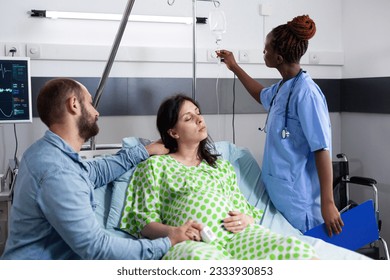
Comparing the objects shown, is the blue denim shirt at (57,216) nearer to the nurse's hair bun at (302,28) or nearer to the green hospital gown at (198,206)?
the green hospital gown at (198,206)

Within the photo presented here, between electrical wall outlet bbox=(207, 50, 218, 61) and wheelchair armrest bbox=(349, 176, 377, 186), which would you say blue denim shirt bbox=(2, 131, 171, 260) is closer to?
wheelchair armrest bbox=(349, 176, 377, 186)

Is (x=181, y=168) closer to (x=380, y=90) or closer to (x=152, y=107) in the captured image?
(x=152, y=107)

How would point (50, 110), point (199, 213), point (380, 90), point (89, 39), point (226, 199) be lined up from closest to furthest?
point (50, 110)
point (199, 213)
point (226, 199)
point (89, 39)
point (380, 90)

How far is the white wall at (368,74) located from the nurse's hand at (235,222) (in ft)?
5.37

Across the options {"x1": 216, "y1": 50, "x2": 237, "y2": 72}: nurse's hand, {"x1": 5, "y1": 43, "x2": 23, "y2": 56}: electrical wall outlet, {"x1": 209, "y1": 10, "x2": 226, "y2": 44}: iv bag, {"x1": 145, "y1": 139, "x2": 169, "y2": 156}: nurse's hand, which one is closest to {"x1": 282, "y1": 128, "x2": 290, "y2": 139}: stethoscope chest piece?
{"x1": 145, "y1": 139, "x2": 169, "y2": 156}: nurse's hand

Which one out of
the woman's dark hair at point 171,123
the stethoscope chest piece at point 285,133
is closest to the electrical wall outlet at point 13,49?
the woman's dark hair at point 171,123

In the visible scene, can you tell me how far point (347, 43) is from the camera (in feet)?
11.5

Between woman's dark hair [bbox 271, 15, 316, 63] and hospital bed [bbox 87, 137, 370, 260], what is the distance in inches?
21.2

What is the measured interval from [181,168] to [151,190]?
167 mm

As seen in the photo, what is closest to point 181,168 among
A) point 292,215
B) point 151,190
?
point 151,190

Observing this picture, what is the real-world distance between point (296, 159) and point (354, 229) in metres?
0.39

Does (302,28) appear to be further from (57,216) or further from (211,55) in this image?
(57,216)

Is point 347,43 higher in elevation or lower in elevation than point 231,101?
higher

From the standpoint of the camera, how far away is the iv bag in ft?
9.89
